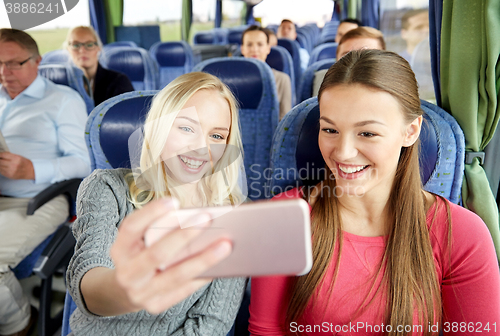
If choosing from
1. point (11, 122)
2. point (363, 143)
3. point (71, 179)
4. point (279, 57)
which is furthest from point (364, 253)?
point (279, 57)

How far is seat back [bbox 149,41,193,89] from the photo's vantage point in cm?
435

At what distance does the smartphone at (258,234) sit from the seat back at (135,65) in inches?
111

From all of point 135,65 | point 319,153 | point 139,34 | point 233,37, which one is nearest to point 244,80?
point 319,153

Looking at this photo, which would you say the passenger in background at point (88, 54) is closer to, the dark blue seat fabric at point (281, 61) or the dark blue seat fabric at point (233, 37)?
the dark blue seat fabric at point (281, 61)

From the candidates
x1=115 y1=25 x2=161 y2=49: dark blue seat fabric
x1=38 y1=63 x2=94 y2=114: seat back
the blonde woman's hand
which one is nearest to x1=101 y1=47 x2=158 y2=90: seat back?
x1=38 y1=63 x2=94 y2=114: seat back

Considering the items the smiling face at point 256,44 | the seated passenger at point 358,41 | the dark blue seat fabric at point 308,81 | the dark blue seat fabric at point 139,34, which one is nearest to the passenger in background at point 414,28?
the seated passenger at point 358,41

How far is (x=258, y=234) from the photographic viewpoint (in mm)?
409

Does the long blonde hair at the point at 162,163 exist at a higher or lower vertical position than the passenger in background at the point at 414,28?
lower

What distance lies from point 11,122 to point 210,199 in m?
1.35

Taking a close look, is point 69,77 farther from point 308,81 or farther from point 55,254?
point 308,81

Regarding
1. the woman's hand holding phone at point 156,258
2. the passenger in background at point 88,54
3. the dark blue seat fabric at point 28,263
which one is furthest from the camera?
the passenger in background at point 88,54

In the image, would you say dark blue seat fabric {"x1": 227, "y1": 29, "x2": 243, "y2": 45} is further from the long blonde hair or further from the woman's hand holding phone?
the woman's hand holding phone

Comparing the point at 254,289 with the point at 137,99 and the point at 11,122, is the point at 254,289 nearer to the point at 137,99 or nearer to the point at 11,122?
the point at 137,99

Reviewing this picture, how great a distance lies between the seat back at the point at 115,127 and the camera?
103 centimetres
